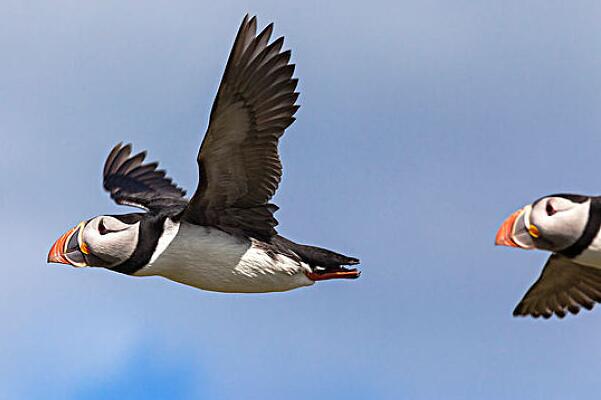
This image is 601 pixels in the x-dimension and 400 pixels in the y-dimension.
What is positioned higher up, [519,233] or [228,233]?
[519,233]

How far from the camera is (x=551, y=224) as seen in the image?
8.69 m

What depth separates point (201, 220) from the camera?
9.39 meters

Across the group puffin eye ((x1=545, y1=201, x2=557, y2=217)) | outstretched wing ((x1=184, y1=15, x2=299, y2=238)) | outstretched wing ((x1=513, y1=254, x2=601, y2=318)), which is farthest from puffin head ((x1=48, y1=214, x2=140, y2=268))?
outstretched wing ((x1=513, y1=254, x2=601, y2=318))

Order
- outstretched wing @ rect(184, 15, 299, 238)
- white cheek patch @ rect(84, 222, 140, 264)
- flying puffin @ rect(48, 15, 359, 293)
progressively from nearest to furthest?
outstretched wing @ rect(184, 15, 299, 238) → flying puffin @ rect(48, 15, 359, 293) → white cheek patch @ rect(84, 222, 140, 264)

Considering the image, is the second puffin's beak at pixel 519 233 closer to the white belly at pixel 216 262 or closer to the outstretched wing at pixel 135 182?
the white belly at pixel 216 262

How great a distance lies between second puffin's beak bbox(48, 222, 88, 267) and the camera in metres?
9.57

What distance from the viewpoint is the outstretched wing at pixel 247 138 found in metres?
8.73

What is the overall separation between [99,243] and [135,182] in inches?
110

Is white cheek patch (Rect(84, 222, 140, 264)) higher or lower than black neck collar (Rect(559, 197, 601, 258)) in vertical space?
lower

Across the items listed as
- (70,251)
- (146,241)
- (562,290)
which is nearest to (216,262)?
(146,241)

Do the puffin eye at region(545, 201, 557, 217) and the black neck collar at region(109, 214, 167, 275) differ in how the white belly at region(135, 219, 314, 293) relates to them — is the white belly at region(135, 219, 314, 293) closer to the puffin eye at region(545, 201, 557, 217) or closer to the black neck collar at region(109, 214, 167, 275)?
the black neck collar at region(109, 214, 167, 275)

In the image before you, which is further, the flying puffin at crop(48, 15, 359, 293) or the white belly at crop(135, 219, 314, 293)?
the white belly at crop(135, 219, 314, 293)

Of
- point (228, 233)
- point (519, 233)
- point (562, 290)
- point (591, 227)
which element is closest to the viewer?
point (591, 227)

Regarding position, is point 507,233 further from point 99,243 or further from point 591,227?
point 99,243
